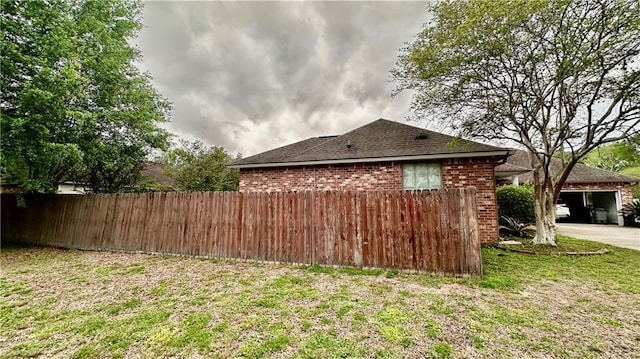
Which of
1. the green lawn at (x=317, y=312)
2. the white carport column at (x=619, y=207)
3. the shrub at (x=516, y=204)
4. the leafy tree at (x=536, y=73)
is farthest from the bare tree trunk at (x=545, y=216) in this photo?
the white carport column at (x=619, y=207)

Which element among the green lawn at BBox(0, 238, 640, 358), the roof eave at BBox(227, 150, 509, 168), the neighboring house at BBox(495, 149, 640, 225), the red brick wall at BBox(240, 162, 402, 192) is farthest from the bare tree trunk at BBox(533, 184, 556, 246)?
the neighboring house at BBox(495, 149, 640, 225)

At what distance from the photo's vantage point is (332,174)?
894 centimetres

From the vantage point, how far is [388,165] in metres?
8.40

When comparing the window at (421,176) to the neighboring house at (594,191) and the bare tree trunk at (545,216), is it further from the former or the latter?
the neighboring house at (594,191)

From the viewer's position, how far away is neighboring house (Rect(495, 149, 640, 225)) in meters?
13.9

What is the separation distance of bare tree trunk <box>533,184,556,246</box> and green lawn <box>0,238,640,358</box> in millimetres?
1956

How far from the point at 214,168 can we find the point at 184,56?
5.95 m

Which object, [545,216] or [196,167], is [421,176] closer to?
[545,216]

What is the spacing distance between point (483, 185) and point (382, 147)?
3.26m

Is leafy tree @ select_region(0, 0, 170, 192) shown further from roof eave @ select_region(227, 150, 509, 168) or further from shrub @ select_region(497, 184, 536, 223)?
shrub @ select_region(497, 184, 536, 223)

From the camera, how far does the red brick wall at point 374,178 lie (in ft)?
24.5

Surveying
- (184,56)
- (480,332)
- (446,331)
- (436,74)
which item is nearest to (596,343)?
(480,332)

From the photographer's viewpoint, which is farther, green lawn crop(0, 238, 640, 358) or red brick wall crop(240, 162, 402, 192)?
red brick wall crop(240, 162, 402, 192)

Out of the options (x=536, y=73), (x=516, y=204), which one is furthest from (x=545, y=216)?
(x=536, y=73)
